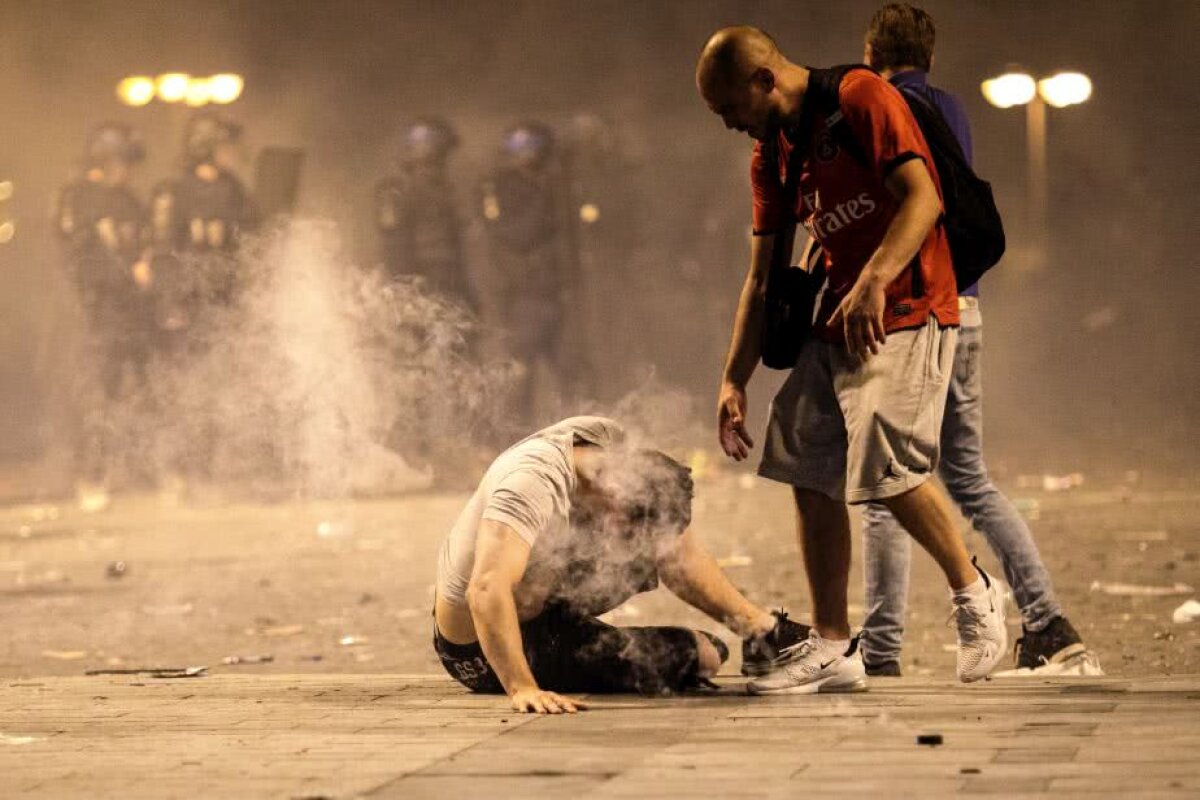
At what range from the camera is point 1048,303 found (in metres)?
19.9

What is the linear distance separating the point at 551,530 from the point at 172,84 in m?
16.3

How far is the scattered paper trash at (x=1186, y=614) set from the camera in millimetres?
6557

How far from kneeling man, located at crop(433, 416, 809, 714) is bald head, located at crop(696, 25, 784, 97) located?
0.87 m

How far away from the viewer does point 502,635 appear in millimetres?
4270

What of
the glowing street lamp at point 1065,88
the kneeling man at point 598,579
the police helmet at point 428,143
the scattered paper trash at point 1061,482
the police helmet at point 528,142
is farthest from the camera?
the glowing street lamp at point 1065,88

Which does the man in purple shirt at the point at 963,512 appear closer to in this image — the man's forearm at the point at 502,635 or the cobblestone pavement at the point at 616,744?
the cobblestone pavement at the point at 616,744

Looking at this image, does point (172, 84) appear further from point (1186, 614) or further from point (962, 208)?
point (962, 208)

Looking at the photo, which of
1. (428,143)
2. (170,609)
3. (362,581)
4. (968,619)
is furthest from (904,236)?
(428,143)

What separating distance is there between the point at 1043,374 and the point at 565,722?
15.2 meters

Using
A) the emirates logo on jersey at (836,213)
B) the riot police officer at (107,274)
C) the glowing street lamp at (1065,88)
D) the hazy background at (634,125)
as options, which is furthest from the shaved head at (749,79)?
the glowing street lamp at (1065,88)

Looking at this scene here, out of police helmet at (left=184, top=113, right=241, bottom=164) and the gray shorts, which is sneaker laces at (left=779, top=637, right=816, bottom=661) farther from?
police helmet at (left=184, top=113, right=241, bottom=164)

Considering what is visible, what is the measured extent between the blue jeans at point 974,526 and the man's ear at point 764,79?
3.04 ft

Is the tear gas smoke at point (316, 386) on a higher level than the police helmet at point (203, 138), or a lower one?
lower

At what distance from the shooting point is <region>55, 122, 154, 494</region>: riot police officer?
15820 mm
